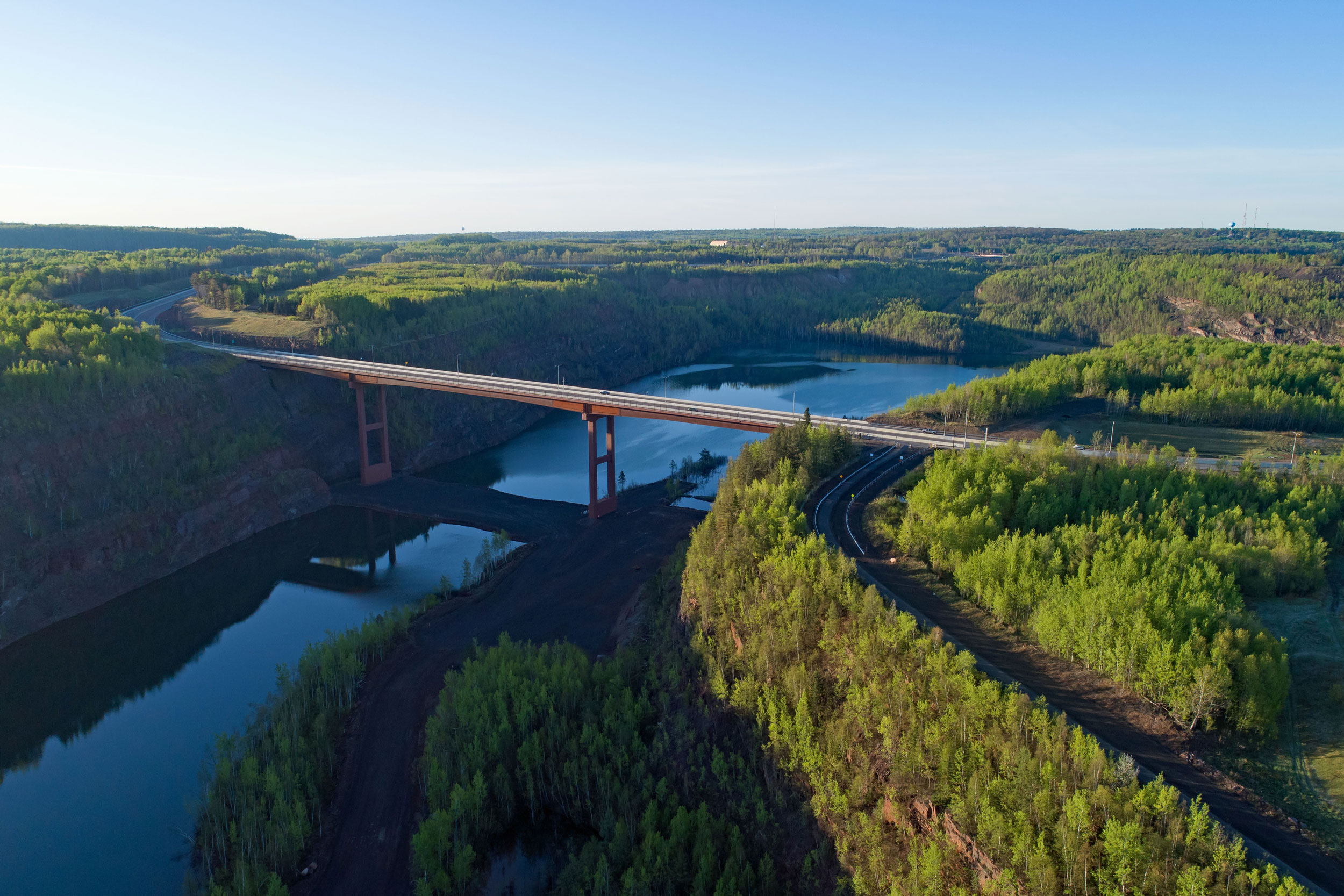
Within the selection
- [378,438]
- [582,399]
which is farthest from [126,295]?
[582,399]

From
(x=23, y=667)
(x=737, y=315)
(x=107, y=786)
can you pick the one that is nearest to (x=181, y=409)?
(x=23, y=667)

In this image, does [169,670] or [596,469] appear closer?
[169,670]

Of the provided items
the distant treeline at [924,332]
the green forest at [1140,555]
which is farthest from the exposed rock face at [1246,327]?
the green forest at [1140,555]

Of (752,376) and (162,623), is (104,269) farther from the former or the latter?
(752,376)

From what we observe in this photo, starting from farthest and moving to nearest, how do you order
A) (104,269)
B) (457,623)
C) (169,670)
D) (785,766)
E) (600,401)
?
(104,269) < (600,401) < (457,623) < (169,670) < (785,766)

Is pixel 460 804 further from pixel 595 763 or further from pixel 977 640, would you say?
pixel 977 640

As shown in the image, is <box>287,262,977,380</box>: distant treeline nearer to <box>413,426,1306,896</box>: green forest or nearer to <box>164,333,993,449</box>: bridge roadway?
<box>164,333,993,449</box>: bridge roadway

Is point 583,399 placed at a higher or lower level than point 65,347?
lower

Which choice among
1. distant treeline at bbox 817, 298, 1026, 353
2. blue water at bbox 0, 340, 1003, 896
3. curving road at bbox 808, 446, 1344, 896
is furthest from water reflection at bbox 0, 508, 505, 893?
distant treeline at bbox 817, 298, 1026, 353
